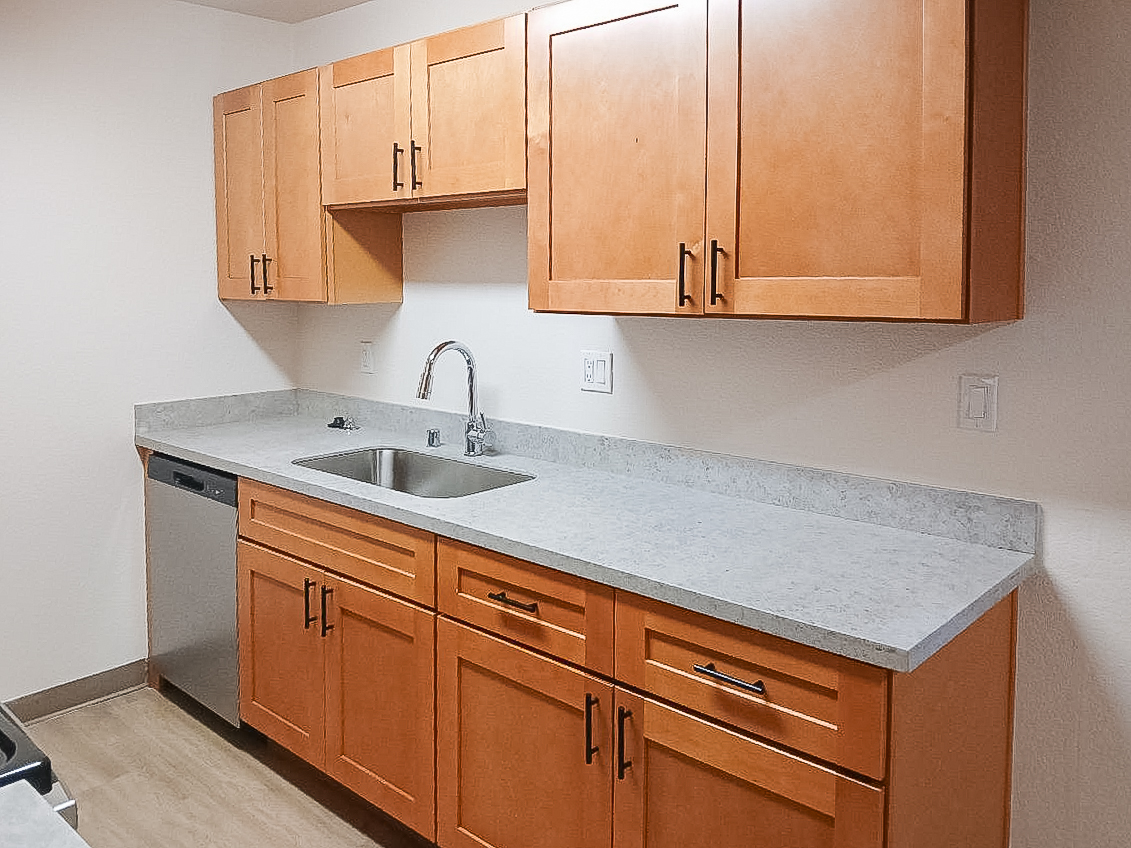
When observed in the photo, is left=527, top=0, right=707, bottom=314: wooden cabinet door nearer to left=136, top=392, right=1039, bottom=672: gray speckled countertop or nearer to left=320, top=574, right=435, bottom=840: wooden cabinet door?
left=136, top=392, right=1039, bottom=672: gray speckled countertop

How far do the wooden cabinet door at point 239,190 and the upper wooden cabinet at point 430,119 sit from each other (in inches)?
15.4

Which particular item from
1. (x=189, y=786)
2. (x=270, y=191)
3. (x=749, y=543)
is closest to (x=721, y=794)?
(x=749, y=543)

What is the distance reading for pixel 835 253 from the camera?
1830mm

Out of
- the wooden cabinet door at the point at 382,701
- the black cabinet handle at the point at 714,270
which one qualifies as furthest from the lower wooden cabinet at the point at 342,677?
the black cabinet handle at the point at 714,270

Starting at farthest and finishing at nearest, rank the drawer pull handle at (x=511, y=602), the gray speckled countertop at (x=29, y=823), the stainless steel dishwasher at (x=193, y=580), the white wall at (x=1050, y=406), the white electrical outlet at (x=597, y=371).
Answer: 1. the stainless steel dishwasher at (x=193, y=580)
2. the white electrical outlet at (x=597, y=371)
3. the drawer pull handle at (x=511, y=602)
4. the white wall at (x=1050, y=406)
5. the gray speckled countertop at (x=29, y=823)

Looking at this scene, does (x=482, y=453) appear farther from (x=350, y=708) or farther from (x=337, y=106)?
(x=337, y=106)

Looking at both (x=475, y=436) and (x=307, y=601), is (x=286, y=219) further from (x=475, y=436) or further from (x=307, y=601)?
(x=307, y=601)

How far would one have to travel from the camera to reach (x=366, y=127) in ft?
9.29

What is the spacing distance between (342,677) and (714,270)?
142 centimetres

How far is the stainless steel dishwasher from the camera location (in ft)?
9.93

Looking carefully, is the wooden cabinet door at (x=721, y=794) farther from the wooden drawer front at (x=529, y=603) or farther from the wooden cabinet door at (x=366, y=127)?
the wooden cabinet door at (x=366, y=127)

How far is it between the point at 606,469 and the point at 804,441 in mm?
613

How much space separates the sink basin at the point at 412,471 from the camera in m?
2.90

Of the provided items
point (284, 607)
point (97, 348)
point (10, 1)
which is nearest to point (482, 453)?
point (284, 607)
